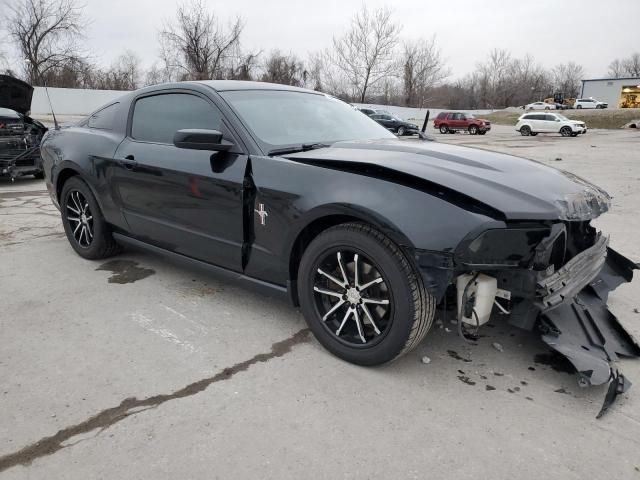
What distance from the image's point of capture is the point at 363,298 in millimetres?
2559

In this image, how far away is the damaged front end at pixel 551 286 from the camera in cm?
222

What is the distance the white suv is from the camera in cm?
3050

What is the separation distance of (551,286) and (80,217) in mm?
3920

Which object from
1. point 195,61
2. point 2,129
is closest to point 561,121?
point 195,61

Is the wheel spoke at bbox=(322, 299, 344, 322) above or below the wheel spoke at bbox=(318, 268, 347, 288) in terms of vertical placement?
below

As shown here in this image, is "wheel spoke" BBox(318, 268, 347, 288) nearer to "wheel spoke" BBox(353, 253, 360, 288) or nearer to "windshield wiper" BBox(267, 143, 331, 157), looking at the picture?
"wheel spoke" BBox(353, 253, 360, 288)

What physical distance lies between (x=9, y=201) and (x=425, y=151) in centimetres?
700

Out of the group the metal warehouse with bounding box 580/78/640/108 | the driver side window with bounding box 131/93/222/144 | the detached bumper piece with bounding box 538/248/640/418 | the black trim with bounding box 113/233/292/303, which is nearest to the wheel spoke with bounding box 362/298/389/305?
the black trim with bounding box 113/233/292/303

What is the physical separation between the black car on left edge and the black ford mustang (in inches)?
246

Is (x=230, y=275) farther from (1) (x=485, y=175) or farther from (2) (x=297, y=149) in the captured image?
(1) (x=485, y=175)

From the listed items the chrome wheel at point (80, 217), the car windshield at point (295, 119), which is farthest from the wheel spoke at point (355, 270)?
the chrome wheel at point (80, 217)

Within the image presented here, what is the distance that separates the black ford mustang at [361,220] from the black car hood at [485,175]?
1cm

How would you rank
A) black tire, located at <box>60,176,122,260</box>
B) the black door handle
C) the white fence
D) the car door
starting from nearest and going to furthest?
the car door < the black door handle < black tire, located at <box>60,176,122,260</box> < the white fence

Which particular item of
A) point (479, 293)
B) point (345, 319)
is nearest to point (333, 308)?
point (345, 319)
